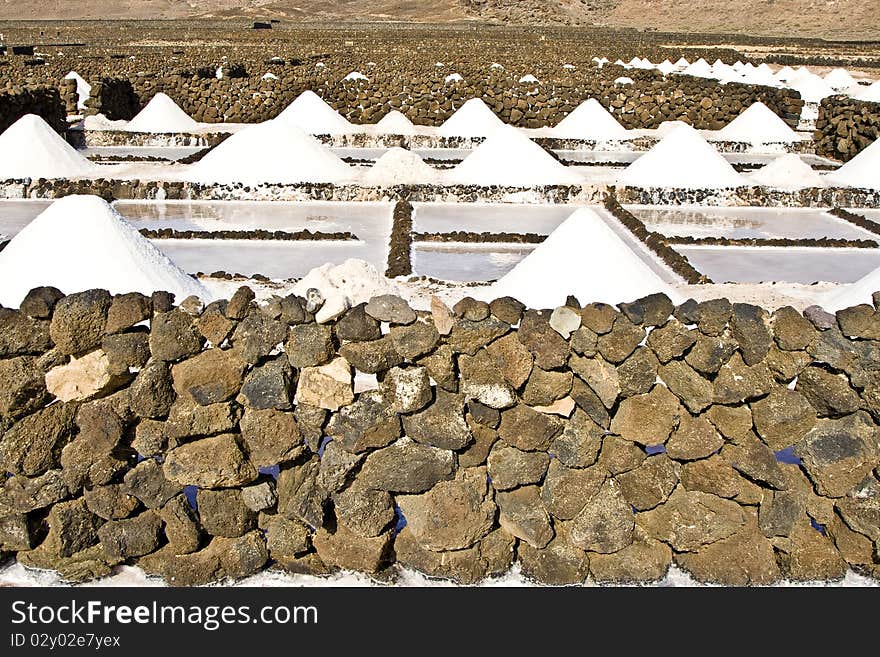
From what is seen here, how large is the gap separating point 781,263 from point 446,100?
36.3 feet

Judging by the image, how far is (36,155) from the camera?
11742mm

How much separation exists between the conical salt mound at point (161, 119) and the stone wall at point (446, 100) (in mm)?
2082

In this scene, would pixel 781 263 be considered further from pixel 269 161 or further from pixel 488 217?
pixel 269 161

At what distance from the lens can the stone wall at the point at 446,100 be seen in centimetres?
1850

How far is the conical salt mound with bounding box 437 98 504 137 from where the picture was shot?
16.2 meters

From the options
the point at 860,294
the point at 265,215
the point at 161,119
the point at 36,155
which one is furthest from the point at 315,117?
the point at 860,294

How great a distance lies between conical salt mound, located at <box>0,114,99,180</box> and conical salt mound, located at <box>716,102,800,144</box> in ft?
36.8

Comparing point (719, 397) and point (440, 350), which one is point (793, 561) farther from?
point (440, 350)

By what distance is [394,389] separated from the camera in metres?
3.60

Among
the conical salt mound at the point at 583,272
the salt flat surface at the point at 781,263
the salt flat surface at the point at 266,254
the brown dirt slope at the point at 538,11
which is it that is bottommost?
the brown dirt slope at the point at 538,11

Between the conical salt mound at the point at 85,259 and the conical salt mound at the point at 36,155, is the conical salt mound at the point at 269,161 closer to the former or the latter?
the conical salt mound at the point at 36,155

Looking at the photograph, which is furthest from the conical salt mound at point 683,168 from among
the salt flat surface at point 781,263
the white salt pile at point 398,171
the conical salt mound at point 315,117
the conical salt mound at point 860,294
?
the conical salt mound at point 860,294

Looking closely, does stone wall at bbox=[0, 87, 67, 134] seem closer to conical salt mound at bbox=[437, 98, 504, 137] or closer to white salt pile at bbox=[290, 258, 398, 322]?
conical salt mound at bbox=[437, 98, 504, 137]

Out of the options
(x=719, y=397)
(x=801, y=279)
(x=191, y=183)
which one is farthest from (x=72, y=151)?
(x=719, y=397)
